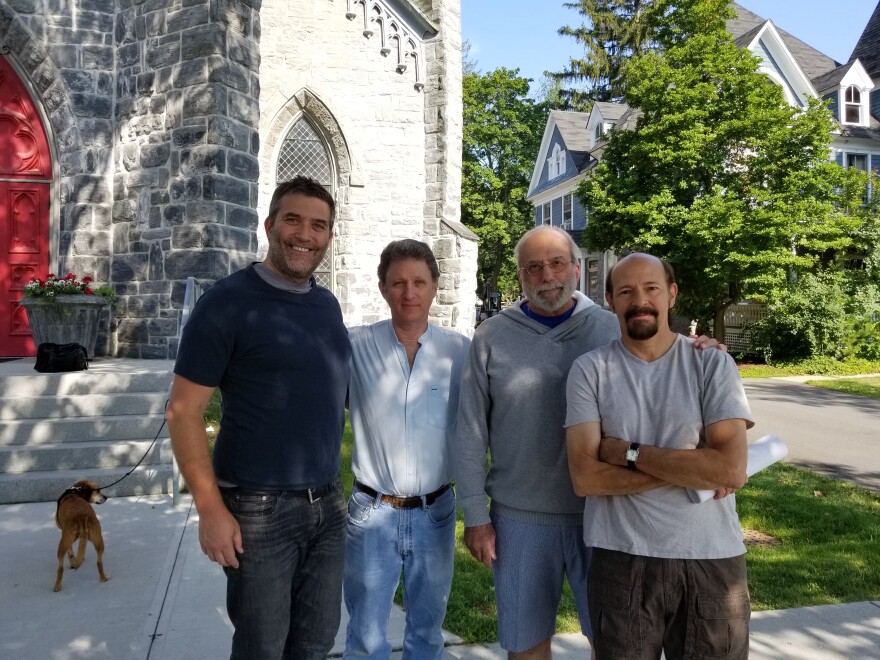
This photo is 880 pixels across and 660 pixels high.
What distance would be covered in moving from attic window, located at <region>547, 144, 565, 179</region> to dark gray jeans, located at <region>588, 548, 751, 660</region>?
34172mm

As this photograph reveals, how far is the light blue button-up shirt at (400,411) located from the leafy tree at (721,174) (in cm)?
1689

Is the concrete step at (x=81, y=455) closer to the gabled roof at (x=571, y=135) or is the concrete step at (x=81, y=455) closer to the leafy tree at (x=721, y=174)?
the leafy tree at (x=721, y=174)

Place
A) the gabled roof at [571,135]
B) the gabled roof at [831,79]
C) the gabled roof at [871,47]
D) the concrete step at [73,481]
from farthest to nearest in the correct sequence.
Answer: the gabled roof at [571,135] < the gabled roof at [871,47] < the gabled roof at [831,79] < the concrete step at [73,481]

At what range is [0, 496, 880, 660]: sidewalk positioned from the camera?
3258mm

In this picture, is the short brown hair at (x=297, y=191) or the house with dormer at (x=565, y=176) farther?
the house with dormer at (x=565, y=176)

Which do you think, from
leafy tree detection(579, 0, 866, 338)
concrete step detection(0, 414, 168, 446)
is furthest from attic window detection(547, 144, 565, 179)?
concrete step detection(0, 414, 168, 446)

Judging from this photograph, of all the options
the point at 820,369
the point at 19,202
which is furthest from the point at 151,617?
the point at 820,369

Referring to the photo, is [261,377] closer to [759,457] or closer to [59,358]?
[759,457]

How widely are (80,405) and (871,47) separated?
3311 cm

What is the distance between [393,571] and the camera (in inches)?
101

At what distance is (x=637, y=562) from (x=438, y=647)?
90cm

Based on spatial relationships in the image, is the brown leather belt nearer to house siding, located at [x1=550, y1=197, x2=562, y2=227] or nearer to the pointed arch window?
the pointed arch window

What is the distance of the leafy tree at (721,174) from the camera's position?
1798cm

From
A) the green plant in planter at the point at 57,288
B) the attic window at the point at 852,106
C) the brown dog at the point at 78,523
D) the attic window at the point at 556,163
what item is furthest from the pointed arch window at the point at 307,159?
the attic window at the point at 556,163
